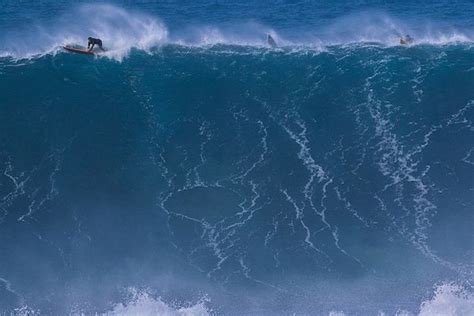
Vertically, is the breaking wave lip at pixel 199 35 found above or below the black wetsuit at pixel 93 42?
above

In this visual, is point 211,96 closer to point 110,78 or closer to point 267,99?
point 267,99

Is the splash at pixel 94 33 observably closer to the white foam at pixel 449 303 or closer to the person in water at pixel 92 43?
the person in water at pixel 92 43

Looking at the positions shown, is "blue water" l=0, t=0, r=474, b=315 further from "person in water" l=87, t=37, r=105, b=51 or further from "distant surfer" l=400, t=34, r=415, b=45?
"person in water" l=87, t=37, r=105, b=51

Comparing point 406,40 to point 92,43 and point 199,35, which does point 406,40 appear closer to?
point 199,35

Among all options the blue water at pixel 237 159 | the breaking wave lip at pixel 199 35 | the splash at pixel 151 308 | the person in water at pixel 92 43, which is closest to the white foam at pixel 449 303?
the blue water at pixel 237 159

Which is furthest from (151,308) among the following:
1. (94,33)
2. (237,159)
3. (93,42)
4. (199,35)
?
(94,33)

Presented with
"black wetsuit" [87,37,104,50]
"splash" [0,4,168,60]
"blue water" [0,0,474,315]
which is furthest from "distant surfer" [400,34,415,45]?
"black wetsuit" [87,37,104,50]

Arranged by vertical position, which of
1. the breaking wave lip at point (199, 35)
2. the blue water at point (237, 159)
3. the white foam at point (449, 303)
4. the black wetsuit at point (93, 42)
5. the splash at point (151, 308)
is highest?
the breaking wave lip at point (199, 35)
